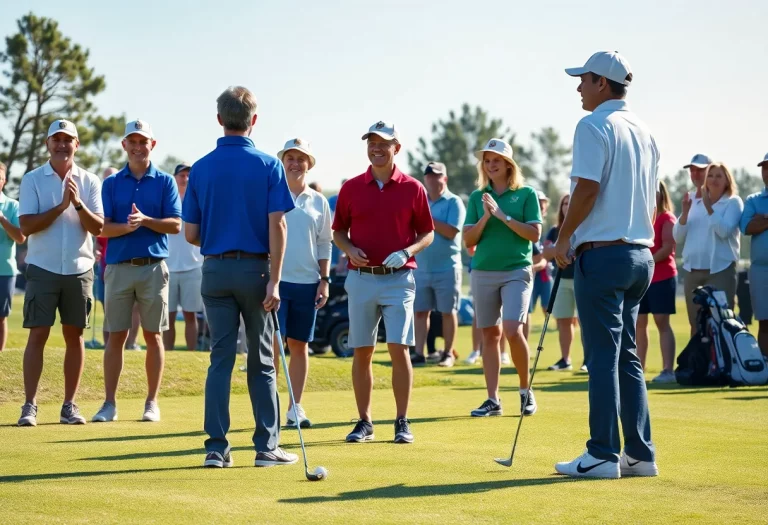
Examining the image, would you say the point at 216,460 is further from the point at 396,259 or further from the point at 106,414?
the point at 106,414

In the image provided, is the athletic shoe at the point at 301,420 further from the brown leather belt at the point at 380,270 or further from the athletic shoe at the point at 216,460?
the athletic shoe at the point at 216,460

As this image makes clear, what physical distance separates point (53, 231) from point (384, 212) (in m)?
2.74

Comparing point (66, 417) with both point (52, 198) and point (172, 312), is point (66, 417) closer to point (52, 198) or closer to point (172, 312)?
point (52, 198)

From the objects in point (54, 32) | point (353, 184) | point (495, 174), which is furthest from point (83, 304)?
point (54, 32)

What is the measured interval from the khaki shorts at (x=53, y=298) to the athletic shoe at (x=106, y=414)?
2.32 feet

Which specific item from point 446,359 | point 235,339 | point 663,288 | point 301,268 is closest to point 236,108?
point 235,339

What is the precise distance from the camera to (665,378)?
13.5 meters

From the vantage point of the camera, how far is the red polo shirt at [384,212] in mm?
8500

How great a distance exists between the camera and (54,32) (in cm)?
5116

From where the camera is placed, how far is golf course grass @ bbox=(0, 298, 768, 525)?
5.53 metres

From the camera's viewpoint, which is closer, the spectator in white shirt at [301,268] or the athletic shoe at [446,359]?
the spectator in white shirt at [301,268]

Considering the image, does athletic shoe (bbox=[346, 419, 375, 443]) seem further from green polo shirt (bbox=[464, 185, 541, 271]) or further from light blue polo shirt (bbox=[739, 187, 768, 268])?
Answer: light blue polo shirt (bbox=[739, 187, 768, 268])

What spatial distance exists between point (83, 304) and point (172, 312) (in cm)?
579

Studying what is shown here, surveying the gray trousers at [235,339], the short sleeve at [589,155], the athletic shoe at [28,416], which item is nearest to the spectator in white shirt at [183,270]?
the athletic shoe at [28,416]
